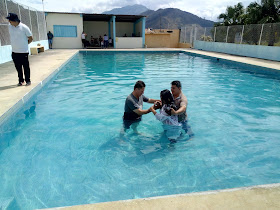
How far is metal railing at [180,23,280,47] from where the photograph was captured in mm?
14942

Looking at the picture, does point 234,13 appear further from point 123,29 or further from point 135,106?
point 135,106

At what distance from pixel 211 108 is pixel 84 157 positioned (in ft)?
13.6

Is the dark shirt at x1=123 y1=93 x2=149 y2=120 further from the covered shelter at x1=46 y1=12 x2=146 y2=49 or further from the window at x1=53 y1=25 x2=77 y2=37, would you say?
the window at x1=53 y1=25 x2=77 y2=37

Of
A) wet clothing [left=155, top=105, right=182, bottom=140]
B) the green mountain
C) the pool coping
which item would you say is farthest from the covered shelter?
the green mountain

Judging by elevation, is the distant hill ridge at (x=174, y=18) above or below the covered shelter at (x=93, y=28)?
above

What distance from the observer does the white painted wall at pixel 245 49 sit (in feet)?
48.1

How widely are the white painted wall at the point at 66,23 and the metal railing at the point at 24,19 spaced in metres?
1.19

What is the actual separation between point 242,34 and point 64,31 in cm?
1717

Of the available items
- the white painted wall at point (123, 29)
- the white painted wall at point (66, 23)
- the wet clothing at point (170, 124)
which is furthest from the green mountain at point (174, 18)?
the wet clothing at point (170, 124)

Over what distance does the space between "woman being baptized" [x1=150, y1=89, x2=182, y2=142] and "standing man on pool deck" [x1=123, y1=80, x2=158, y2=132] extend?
222mm

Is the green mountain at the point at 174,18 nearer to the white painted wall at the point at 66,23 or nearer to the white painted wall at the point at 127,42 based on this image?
the white painted wall at the point at 127,42

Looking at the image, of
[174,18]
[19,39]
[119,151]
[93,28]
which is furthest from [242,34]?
[174,18]

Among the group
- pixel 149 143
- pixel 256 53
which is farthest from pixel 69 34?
pixel 149 143

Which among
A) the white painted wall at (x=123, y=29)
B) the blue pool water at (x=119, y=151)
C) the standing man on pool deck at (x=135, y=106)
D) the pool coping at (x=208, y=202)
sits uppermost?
the white painted wall at (x=123, y=29)
